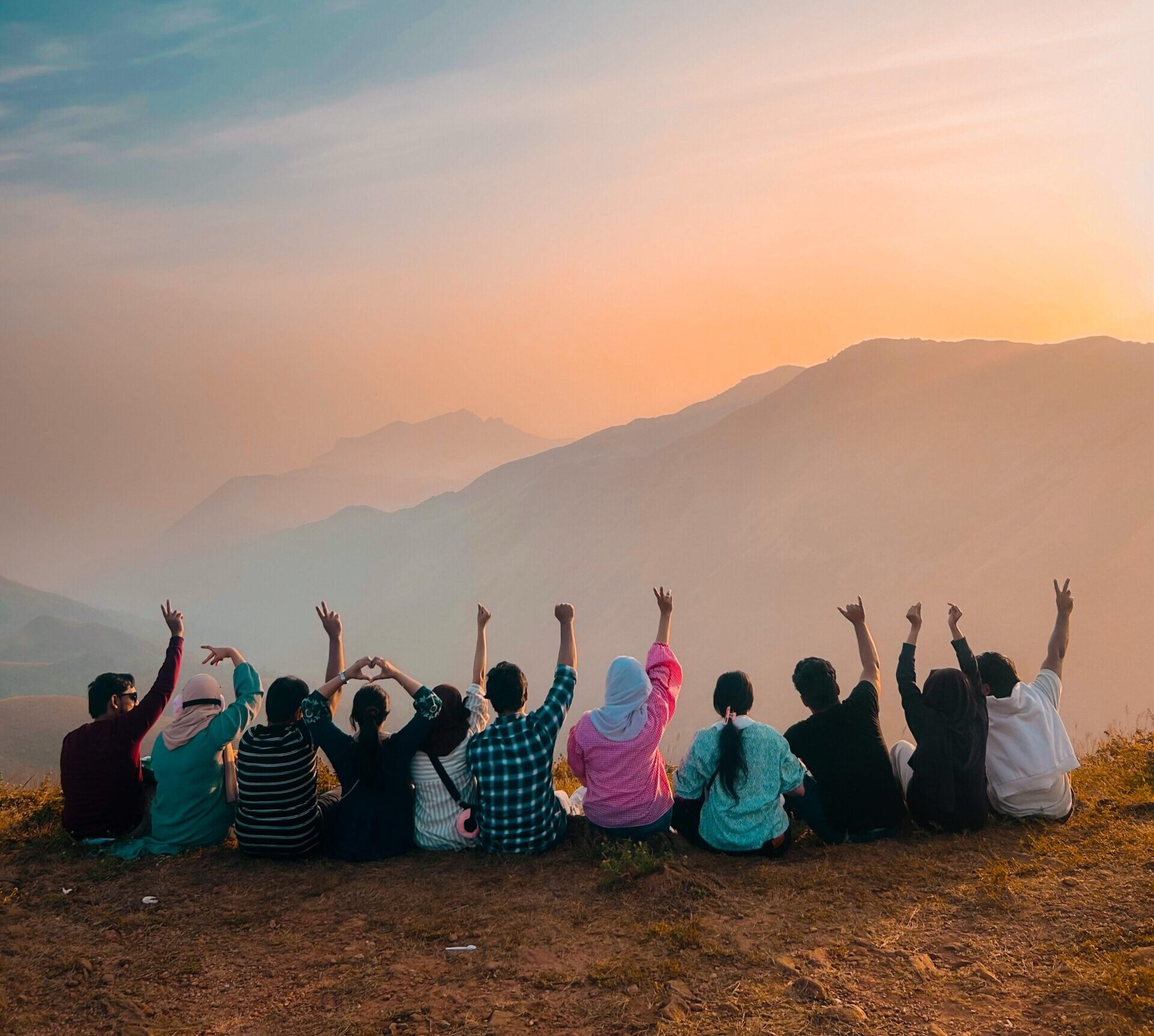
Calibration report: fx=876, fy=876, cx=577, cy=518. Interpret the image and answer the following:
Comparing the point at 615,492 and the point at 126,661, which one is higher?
the point at 615,492

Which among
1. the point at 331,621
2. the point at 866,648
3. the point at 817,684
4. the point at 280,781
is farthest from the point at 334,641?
the point at 866,648

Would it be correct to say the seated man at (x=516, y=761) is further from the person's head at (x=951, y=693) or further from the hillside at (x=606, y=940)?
the person's head at (x=951, y=693)

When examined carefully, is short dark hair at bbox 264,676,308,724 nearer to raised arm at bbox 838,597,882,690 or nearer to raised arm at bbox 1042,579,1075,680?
raised arm at bbox 838,597,882,690

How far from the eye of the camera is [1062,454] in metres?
A: 70.7

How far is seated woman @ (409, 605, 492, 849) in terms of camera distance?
19.3ft

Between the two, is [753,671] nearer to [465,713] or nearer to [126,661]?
[465,713]

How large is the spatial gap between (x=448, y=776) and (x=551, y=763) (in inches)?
27.5

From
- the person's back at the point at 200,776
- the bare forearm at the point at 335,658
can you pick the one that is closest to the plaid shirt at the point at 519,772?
the bare forearm at the point at 335,658

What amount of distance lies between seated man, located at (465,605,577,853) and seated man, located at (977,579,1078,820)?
2.97 metres

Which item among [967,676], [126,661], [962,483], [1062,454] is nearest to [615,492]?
[962,483]

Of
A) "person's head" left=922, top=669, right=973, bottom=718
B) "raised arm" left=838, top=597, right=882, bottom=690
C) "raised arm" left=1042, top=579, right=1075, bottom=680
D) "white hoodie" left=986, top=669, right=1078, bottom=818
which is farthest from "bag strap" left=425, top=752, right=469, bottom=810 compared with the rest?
"raised arm" left=1042, top=579, right=1075, bottom=680

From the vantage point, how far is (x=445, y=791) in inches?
238

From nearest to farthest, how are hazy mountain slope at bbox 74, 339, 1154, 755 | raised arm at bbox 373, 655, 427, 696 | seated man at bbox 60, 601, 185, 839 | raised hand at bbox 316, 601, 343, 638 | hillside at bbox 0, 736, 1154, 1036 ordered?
hillside at bbox 0, 736, 1154, 1036 < raised arm at bbox 373, 655, 427, 696 < seated man at bbox 60, 601, 185, 839 < raised hand at bbox 316, 601, 343, 638 < hazy mountain slope at bbox 74, 339, 1154, 755

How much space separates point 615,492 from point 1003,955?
10927cm
